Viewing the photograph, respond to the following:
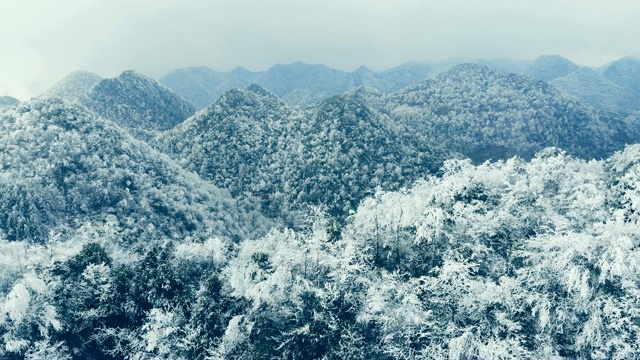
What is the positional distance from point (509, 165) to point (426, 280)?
29.2m

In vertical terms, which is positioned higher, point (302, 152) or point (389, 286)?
point (389, 286)

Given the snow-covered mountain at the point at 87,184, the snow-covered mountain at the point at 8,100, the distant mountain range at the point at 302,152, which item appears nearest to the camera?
the snow-covered mountain at the point at 87,184

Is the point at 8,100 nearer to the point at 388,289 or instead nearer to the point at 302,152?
the point at 302,152

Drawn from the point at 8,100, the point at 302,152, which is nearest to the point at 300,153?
the point at 302,152

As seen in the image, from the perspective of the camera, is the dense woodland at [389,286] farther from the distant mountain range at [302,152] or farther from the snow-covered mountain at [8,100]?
the snow-covered mountain at [8,100]

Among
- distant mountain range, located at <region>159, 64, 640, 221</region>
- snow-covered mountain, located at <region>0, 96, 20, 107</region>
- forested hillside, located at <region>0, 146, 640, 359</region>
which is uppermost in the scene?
snow-covered mountain, located at <region>0, 96, 20, 107</region>

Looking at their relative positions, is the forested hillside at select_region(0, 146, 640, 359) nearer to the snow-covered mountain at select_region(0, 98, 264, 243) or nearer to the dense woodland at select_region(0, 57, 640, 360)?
the dense woodland at select_region(0, 57, 640, 360)

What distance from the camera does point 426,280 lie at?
35344 mm

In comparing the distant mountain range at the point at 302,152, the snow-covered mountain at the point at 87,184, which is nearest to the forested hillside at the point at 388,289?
the snow-covered mountain at the point at 87,184

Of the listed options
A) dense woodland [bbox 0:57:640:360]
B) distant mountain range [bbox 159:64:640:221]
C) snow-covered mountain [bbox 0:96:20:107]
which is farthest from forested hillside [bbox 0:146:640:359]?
snow-covered mountain [bbox 0:96:20:107]

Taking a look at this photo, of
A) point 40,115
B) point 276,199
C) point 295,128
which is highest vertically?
point 40,115

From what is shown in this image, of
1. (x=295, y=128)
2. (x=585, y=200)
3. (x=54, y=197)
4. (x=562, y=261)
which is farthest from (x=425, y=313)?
(x=295, y=128)

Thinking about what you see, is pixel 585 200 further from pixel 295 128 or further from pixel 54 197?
pixel 295 128

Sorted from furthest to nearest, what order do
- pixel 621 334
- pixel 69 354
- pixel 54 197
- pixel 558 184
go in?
pixel 54 197, pixel 558 184, pixel 69 354, pixel 621 334
